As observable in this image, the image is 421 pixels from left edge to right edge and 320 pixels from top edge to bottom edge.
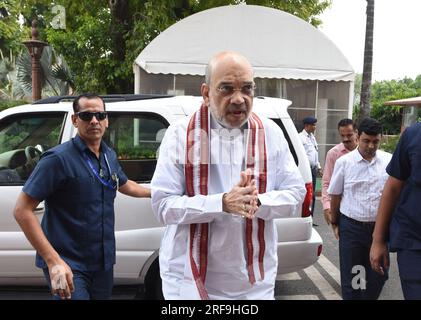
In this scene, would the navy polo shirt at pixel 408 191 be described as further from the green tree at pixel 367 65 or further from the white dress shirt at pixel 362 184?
the green tree at pixel 367 65

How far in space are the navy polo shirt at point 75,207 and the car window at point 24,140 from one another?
Answer: 3.65ft

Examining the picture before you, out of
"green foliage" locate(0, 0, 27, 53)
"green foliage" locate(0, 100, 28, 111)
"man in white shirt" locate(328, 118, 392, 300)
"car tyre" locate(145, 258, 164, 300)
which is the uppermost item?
"green foliage" locate(0, 0, 27, 53)

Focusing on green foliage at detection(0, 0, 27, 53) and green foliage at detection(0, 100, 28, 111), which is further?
green foliage at detection(0, 100, 28, 111)

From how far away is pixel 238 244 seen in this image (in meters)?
1.87

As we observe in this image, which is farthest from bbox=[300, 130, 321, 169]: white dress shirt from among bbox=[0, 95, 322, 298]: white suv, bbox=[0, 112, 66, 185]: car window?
bbox=[0, 112, 66, 185]: car window

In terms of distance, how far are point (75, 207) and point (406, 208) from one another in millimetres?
1822

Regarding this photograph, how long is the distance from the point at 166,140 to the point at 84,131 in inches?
34.0

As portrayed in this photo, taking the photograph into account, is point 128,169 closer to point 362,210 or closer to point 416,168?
point 362,210

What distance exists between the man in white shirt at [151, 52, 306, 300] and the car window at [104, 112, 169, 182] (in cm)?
160

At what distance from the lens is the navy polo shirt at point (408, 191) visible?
89.6 inches

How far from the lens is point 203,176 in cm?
183

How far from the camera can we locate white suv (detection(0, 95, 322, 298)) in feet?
11.2

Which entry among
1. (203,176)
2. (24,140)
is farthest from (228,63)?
(24,140)

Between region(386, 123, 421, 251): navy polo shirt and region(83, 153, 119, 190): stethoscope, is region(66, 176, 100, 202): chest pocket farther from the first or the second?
region(386, 123, 421, 251): navy polo shirt
